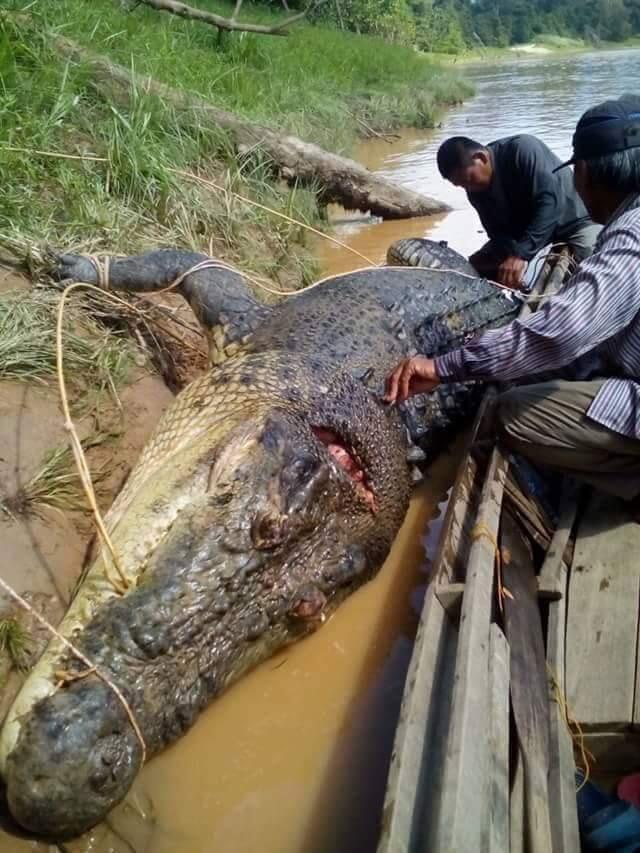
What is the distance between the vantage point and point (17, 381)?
10.9 feet

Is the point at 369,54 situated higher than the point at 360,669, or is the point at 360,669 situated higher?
the point at 369,54

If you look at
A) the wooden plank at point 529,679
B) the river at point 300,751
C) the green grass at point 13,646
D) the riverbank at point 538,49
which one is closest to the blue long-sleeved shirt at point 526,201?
the river at point 300,751

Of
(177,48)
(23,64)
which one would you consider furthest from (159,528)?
(177,48)

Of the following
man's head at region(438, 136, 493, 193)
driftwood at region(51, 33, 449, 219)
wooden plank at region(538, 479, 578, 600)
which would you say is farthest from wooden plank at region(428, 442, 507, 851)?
driftwood at region(51, 33, 449, 219)

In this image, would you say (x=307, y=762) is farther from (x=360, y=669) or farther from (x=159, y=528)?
(x=159, y=528)

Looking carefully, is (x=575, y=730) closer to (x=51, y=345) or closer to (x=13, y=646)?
(x=13, y=646)

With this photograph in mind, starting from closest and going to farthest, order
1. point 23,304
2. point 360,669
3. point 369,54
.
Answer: point 360,669, point 23,304, point 369,54

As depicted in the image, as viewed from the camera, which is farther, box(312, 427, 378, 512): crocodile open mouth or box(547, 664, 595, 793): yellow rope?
box(312, 427, 378, 512): crocodile open mouth

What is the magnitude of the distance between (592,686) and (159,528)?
52.3 inches

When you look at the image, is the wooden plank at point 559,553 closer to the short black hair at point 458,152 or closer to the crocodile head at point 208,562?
the crocodile head at point 208,562

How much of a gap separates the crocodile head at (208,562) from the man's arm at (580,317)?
64 cm

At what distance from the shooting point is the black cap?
2.85m

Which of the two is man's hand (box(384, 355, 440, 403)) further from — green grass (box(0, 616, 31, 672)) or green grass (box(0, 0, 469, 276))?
green grass (box(0, 0, 469, 276))

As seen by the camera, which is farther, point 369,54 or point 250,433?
point 369,54
